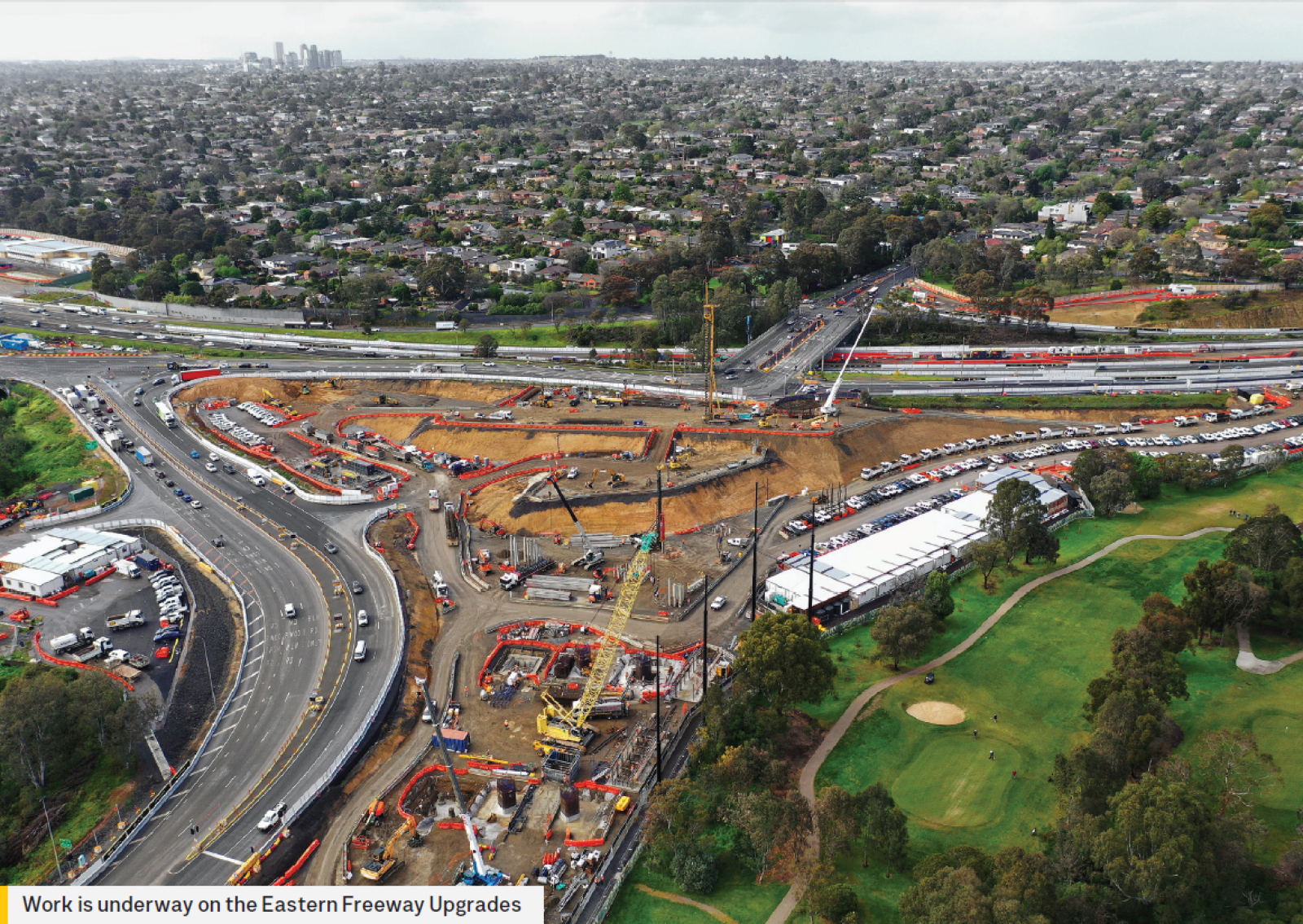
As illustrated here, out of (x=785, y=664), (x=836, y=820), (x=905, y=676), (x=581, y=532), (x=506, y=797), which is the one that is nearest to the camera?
(x=836, y=820)

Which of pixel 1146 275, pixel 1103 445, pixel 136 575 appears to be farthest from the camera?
pixel 1146 275

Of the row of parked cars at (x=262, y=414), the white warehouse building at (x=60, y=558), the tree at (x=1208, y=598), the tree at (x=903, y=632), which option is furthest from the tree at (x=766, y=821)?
the row of parked cars at (x=262, y=414)

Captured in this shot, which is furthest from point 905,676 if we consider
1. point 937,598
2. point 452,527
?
point 452,527

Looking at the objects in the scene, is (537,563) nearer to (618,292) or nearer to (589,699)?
(589,699)

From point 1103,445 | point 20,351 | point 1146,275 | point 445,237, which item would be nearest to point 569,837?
point 1103,445

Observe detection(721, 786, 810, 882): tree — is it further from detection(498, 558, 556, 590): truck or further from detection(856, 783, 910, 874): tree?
detection(498, 558, 556, 590): truck

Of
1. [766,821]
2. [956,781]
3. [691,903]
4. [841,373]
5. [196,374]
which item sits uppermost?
[841,373]

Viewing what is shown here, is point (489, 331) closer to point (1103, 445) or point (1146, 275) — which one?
point (1103, 445)
